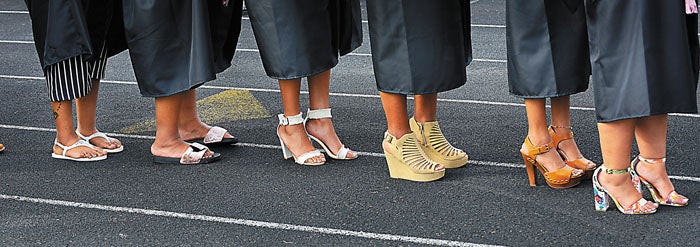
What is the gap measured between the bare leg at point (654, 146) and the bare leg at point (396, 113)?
0.99 meters

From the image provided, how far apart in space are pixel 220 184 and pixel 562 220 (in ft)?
4.79

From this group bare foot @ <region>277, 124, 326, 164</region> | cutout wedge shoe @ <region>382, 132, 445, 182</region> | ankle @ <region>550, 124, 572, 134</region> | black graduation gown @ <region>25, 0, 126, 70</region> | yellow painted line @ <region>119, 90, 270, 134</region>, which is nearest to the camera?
ankle @ <region>550, 124, 572, 134</region>

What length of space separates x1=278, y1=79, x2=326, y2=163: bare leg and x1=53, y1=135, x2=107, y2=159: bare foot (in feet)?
2.89

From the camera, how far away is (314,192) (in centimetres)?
429

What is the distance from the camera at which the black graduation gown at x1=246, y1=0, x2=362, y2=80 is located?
14.7 ft

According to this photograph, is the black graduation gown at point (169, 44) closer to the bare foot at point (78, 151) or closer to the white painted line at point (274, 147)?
the bare foot at point (78, 151)

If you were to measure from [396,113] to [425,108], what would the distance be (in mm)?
204

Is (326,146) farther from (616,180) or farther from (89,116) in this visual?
(616,180)

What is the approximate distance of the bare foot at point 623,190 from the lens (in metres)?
3.74

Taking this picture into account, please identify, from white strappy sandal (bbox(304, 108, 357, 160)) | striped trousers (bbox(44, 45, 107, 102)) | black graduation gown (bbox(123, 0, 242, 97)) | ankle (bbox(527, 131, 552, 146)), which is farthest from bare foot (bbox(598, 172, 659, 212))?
striped trousers (bbox(44, 45, 107, 102))

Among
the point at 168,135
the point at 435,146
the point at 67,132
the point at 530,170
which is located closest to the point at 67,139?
the point at 67,132

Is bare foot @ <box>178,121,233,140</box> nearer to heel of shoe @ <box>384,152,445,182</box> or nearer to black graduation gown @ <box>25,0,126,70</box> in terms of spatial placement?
black graduation gown @ <box>25,0,126,70</box>

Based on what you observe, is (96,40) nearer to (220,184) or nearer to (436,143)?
(220,184)

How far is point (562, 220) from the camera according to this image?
3773 millimetres
